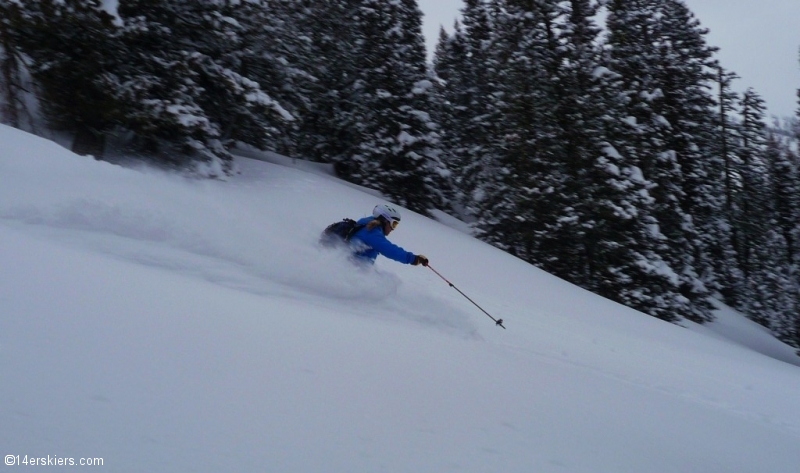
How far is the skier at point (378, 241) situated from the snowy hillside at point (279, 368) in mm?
339

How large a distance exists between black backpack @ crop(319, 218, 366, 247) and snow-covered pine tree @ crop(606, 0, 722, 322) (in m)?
16.5

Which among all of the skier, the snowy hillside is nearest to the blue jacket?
the skier

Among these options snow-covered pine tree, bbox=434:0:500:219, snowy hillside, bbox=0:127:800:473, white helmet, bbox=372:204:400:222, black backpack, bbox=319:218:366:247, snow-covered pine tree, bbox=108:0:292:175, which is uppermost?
snow-covered pine tree, bbox=434:0:500:219

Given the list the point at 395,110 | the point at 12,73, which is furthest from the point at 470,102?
the point at 12,73

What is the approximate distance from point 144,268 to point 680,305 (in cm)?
1964

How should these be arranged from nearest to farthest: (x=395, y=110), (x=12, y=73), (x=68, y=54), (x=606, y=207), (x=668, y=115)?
(x=68, y=54) < (x=12, y=73) < (x=606, y=207) < (x=395, y=110) < (x=668, y=115)

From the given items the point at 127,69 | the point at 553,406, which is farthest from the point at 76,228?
the point at 127,69

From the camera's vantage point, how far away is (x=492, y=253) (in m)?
17.6

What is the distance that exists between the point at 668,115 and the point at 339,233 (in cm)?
2291

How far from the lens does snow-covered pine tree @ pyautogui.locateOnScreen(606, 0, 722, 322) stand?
23.8 metres

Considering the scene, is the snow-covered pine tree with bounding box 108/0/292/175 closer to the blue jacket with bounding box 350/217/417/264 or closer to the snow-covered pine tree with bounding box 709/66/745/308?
the blue jacket with bounding box 350/217/417/264

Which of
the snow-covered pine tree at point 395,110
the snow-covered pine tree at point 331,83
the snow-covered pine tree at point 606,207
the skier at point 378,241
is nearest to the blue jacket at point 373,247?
the skier at point 378,241

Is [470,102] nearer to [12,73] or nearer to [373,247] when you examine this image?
[12,73]

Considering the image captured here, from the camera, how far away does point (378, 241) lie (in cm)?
850
